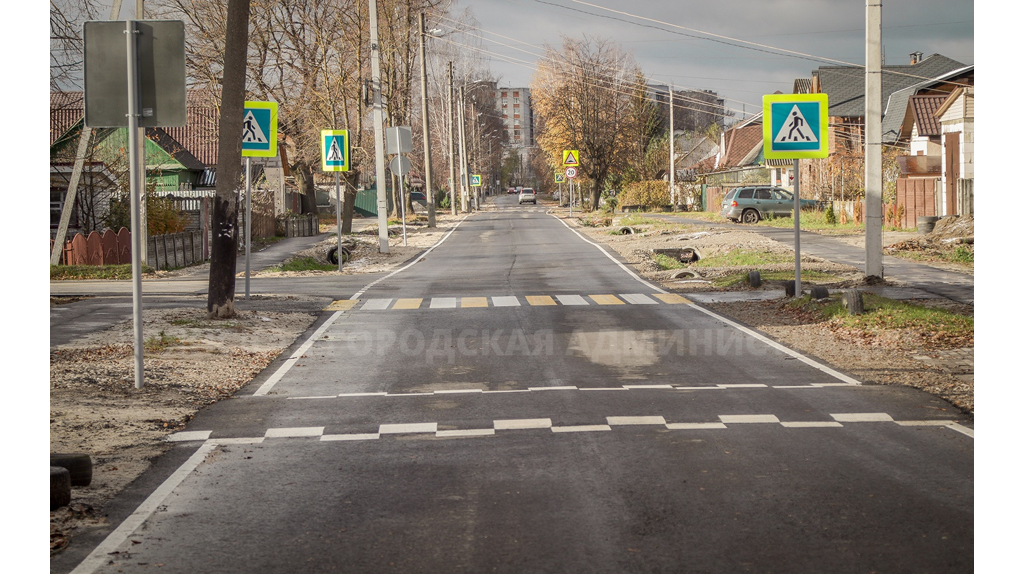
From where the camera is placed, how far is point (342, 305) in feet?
52.8

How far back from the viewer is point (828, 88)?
206 feet

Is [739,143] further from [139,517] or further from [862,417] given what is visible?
[139,517]

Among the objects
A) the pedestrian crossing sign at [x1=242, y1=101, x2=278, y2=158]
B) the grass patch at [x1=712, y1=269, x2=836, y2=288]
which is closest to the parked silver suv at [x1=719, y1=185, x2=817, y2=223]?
the grass patch at [x1=712, y1=269, x2=836, y2=288]

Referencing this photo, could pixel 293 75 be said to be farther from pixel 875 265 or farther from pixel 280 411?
pixel 280 411

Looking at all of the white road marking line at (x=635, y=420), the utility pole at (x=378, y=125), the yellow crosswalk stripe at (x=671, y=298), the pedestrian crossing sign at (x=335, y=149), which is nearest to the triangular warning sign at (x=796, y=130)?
the yellow crosswalk stripe at (x=671, y=298)

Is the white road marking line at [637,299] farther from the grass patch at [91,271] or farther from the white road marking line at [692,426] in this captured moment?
the grass patch at [91,271]

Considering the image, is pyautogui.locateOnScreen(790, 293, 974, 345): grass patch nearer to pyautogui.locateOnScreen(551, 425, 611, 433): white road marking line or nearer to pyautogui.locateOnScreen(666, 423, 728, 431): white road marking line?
pyautogui.locateOnScreen(666, 423, 728, 431): white road marking line

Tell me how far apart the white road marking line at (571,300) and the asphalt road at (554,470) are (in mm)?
4526

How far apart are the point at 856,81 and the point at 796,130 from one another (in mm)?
52956

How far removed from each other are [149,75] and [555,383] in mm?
4762

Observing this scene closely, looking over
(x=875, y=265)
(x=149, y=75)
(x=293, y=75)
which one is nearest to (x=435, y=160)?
(x=293, y=75)

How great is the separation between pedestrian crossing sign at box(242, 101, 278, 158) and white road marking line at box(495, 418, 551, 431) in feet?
30.2

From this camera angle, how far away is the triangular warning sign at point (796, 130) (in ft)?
48.2

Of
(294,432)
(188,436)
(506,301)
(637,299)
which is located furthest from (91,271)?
(294,432)
